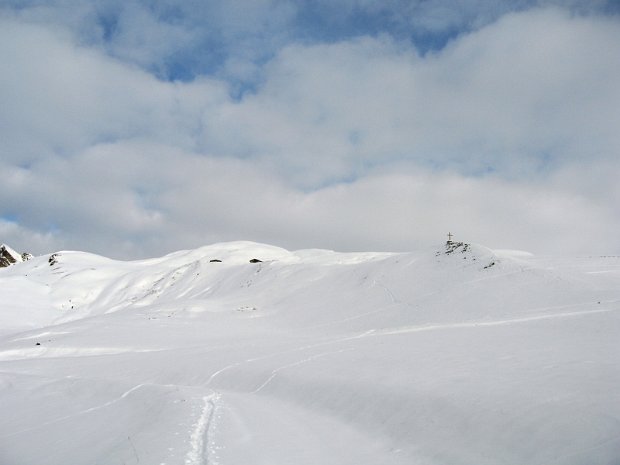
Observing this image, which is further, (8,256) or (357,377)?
(8,256)

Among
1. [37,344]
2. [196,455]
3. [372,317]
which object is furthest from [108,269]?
[196,455]

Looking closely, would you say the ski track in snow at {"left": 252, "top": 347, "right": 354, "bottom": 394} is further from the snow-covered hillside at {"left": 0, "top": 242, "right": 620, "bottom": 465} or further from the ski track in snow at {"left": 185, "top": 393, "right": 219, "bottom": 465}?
the ski track in snow at {"left": 185, "top": 393, "right": 219, "bottom": 465}

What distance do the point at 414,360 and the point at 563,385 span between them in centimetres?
497

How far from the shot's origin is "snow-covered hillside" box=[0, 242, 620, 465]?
7602 millimetres

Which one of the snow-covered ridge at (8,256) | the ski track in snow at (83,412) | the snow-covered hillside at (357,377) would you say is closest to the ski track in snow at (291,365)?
the snow-covered hillside at (357,377)

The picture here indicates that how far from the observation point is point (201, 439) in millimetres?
8273

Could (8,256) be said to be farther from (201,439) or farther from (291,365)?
(201,439)

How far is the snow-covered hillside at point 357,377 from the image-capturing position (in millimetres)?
7602

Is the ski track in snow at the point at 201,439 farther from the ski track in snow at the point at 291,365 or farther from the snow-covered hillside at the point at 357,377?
the ski track in snow at the point at 291,365

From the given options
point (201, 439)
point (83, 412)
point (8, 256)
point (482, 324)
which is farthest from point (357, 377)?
point (8, 256)

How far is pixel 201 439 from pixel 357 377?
5130mm

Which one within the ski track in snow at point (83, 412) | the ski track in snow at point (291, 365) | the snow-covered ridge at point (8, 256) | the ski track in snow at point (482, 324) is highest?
the snow-covered ridge at point (8, 256)

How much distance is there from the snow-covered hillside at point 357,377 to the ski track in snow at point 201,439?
0.18ft

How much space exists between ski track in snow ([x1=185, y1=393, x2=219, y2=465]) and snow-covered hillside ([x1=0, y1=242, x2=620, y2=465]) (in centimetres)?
6
